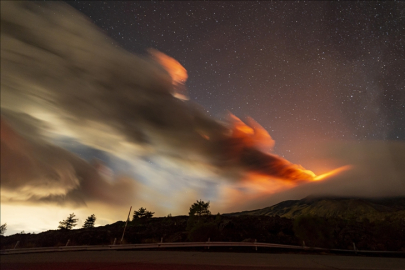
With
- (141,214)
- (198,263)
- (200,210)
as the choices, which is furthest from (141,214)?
(198,263)

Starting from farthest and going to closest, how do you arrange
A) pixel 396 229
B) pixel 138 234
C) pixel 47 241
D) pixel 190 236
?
pixel 47 241 → pixel 138 234 → pixel 396 229 → pixel 190 236

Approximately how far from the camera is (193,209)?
61031mm

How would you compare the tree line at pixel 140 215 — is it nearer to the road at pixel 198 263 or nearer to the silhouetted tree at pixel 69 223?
the silhouetted tree at pixel 69 223

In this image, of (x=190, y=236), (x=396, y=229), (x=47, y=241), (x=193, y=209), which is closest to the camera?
(x=190, y=236)

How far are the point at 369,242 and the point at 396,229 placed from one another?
499 cm

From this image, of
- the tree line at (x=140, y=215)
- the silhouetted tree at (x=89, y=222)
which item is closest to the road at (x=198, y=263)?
the tree line at (x=140, y=215)

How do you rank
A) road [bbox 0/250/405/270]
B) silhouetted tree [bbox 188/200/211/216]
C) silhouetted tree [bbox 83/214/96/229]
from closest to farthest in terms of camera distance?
road [bbox 0/250/405/270], silhouetted tree [bbox 188/200/211/216], silhouetted tree [bbox 83/214/96/229]

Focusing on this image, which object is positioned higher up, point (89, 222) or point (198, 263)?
point (89, 222)

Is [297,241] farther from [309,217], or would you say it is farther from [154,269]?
[154,269]

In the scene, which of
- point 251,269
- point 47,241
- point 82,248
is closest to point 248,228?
point 82,248

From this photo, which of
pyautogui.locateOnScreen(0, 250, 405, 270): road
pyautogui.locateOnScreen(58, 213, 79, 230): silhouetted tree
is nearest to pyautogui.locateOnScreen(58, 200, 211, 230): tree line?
pyautogui.locateOnScreen(58, 213, 79, 230): silhouetted tree

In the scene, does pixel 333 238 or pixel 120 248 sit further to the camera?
pixel 333 238

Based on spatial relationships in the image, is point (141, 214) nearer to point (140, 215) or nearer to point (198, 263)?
point (140, 215)

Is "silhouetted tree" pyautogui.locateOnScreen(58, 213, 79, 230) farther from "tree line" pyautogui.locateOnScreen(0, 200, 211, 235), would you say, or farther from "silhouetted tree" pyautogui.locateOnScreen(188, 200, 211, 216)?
"silhouetted tree" pyautogui.locateOnScreen(188, 200, 211, 216)
